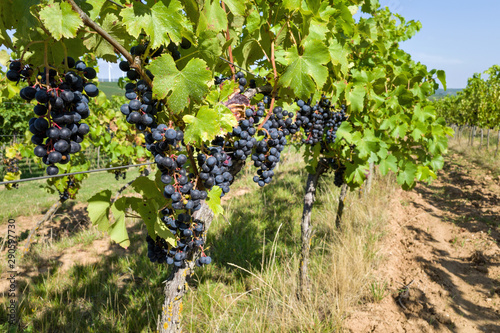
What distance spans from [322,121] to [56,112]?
233 centimetres

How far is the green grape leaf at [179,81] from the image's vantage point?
94 centimetres

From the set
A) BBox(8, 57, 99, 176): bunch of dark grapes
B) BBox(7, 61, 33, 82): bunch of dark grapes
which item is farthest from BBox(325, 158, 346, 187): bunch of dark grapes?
BBox(7, 61, 33, 82): bunch of dark grapes

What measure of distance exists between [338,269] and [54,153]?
326 cm

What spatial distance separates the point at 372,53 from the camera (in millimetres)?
3664

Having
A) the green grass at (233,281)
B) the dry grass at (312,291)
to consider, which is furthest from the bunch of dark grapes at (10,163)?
the dry grass at (312,291)

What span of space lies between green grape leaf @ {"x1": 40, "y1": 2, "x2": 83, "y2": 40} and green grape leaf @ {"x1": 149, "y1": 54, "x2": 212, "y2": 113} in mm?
245

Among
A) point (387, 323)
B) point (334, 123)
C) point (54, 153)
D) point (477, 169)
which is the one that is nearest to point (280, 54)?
point (54, 153)

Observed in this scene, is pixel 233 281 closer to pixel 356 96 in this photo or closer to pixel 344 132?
pixel 344 132

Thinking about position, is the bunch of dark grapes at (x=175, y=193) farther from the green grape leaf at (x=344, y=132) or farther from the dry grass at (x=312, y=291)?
the green grape leaf at (x=344, y=132)

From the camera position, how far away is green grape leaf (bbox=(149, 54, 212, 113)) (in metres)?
0.94

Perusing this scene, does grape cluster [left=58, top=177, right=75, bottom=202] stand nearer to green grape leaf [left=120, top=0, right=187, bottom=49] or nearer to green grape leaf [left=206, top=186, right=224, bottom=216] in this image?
green grape leaf [left=206, top=186, right=224, bottom=216]

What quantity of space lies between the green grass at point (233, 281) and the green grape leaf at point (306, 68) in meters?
0.83

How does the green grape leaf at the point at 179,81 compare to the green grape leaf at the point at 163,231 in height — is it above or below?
above

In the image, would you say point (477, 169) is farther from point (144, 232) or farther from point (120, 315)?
point (120, 315)
